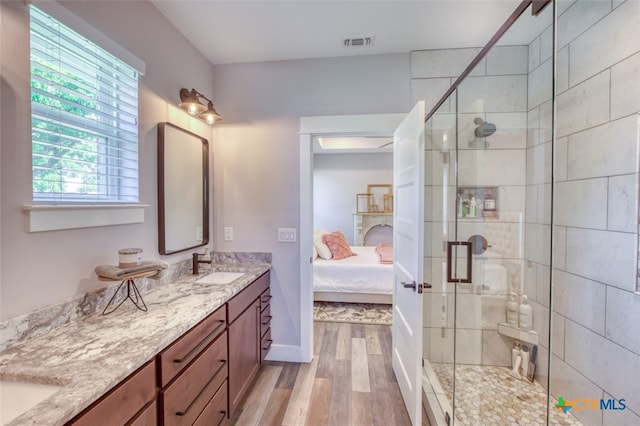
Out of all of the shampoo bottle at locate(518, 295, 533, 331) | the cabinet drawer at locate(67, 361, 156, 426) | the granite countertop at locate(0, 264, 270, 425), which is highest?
the granite countertop at locate(0, 264, 270, 425)

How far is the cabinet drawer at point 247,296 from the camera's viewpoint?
162cm

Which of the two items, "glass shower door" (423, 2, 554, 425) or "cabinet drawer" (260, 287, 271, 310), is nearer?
"glass shower door" (423, 2, 554, 425)

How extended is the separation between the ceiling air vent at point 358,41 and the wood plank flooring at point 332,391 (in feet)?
8.81

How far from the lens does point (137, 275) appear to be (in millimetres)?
1281

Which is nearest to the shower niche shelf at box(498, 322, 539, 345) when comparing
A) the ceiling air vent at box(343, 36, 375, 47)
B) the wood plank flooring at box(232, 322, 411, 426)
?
the wood plank flooring at box(232, 322, 411, 426)

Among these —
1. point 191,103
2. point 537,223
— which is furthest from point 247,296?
point 537,223

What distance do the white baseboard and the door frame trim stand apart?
0.03 m

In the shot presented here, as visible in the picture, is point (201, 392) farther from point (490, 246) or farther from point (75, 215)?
point (490, 246)

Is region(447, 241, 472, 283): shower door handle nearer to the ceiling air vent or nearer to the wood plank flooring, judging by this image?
the wood plank flooring

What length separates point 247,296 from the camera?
1857 millimetres

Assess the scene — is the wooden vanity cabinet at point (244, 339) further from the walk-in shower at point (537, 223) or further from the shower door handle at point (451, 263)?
the shower door handle at point (451, 263)

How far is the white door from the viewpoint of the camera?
63.0 inches

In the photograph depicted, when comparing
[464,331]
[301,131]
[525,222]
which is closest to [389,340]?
[464,331]

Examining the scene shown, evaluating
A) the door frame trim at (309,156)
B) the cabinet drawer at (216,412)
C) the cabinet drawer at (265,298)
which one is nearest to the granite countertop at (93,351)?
the cabinet drawer at (216,412)
